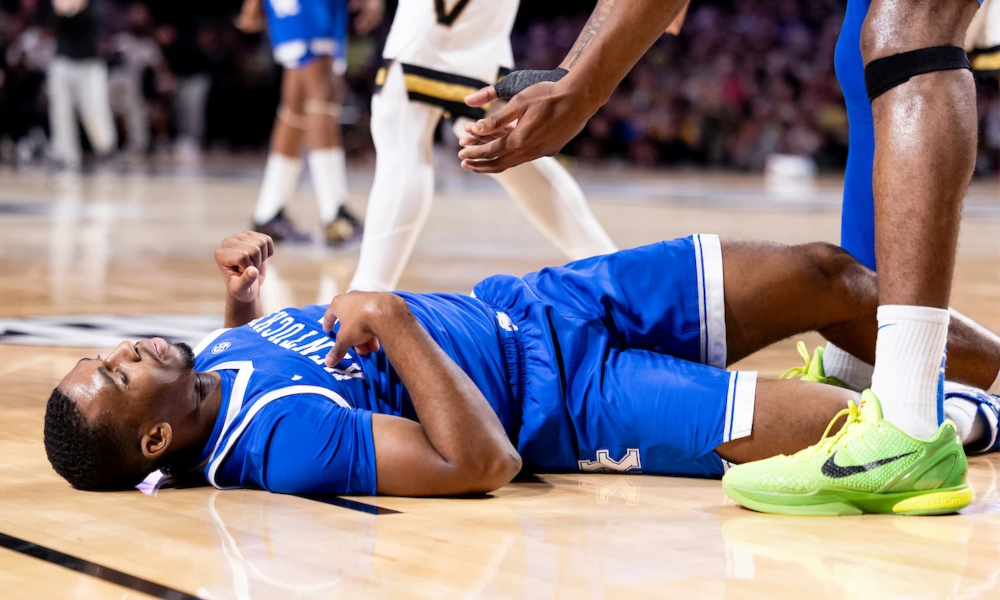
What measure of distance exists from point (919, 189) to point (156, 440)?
115 centimetres

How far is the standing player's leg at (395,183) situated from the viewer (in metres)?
3.54

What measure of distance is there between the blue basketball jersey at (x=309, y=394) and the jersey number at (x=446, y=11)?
139 cm

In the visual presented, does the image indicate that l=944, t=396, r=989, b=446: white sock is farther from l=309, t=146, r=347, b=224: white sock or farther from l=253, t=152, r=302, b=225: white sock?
l=253, t=152, r=302, b=225: white sock

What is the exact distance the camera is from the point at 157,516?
1867mm

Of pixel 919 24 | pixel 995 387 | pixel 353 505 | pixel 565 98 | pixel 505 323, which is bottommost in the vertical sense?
pixel 353 505

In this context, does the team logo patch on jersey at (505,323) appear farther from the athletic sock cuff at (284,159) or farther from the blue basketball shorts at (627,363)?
the athletic sock cuff at (284,159)

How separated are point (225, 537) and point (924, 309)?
988 mm

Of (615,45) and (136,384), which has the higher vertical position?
(615,45)

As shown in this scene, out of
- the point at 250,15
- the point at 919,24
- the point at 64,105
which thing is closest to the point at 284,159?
the point at 250,15

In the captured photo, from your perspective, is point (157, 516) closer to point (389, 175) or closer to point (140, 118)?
point (389, 175)

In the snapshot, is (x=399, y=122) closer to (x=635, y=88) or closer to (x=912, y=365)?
(x=912, y=365)

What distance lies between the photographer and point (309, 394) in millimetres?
2012

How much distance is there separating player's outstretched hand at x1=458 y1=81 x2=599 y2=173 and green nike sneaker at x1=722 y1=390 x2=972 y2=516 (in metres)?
0.55

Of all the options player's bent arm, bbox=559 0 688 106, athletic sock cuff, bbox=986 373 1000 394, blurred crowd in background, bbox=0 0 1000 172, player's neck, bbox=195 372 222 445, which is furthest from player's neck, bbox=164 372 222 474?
blurred crowd in background, bbox=0 0 1000 172
